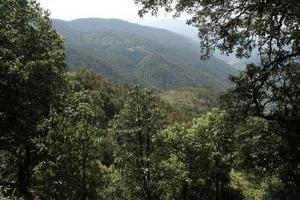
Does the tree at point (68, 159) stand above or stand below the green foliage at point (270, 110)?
below

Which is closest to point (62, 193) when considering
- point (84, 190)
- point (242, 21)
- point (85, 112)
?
point (84, 190)

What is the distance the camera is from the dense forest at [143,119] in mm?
18094

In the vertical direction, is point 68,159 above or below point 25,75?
below

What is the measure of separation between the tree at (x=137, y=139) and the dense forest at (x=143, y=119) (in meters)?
0.08

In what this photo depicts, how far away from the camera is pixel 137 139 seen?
3375cm

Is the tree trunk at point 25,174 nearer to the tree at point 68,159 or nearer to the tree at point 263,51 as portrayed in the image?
the tree at point 68,159

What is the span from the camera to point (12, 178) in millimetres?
43375

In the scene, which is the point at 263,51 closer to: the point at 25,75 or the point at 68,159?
the point at 68,159

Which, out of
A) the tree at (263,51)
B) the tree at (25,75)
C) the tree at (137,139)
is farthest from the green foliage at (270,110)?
the tree at (25,75)

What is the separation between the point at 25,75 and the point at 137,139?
9.87m

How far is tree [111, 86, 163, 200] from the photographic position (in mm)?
32906

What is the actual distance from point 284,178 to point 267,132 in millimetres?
4128

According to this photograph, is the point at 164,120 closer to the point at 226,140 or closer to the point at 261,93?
the point at 226,140

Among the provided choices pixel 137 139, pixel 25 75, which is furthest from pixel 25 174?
pixel 25 75
